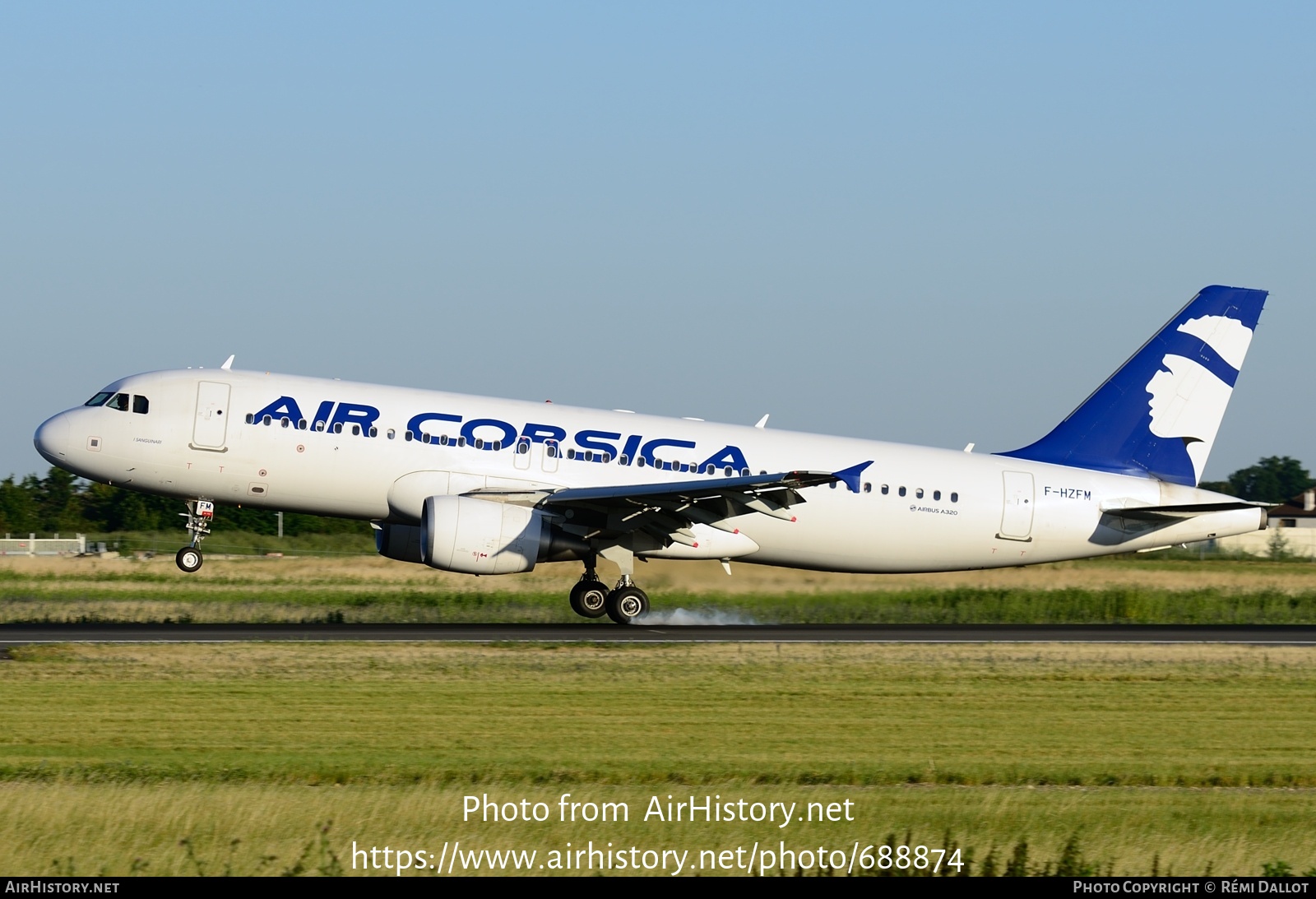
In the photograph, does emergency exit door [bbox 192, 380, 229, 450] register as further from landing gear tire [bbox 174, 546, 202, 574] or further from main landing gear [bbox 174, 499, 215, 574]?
landing gear tire [bbox 174, 546, 202, 574]

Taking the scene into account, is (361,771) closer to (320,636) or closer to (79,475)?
(320,636)

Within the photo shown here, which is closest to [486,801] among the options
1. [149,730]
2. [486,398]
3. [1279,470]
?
[149,730]

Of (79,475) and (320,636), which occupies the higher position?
(79,475)

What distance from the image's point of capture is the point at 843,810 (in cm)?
1159

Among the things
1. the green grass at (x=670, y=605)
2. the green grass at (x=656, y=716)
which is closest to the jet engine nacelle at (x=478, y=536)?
the green grass at (x=656, y=716)

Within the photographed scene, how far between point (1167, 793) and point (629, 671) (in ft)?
28.9

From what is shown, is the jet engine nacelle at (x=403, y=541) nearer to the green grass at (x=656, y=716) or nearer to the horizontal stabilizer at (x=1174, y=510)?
the green grass at (x=656, y=716)

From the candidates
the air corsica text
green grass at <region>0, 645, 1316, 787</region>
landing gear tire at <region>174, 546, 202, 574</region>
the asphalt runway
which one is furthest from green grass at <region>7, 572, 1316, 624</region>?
green grass at <region>0, 645, 1316, 787</region>

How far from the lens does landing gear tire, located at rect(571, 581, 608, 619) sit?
90.4ft

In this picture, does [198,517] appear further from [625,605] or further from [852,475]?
[852,475]

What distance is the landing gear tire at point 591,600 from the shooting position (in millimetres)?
27547

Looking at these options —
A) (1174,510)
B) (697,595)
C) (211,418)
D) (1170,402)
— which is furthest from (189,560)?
(1170,402)

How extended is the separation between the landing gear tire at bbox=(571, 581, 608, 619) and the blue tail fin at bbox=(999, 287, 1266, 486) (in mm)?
9024

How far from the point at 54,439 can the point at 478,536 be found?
8.35m
